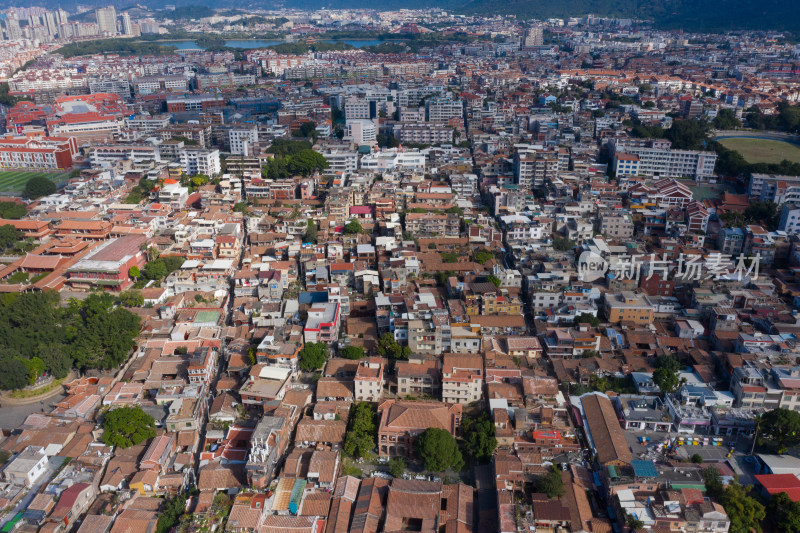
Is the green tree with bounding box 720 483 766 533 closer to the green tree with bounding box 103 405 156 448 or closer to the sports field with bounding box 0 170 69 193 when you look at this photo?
the green tree with bounding box 103 405 156 448

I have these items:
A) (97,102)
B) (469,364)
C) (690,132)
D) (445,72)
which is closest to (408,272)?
(469,364)

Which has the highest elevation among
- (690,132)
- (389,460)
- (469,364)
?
(690,132)

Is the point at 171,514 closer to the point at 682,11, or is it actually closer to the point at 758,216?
the point at 758,216

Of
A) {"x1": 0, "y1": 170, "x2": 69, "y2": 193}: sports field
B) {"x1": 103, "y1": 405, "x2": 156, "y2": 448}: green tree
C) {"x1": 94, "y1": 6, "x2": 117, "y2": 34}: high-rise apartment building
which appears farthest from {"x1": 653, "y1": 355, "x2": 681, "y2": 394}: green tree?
{"x1": 94, "y1": 6, "x2": 117, "y2": 34}: high-rise apartment building

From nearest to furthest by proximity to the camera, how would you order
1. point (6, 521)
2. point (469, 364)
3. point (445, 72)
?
point (6, 521) → point (469, 364) → point (445, 72)

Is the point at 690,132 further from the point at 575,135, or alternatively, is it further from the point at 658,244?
the point at 658,244

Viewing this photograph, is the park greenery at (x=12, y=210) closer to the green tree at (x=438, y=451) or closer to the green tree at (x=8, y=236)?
the green tree at (x=8, y=236)
